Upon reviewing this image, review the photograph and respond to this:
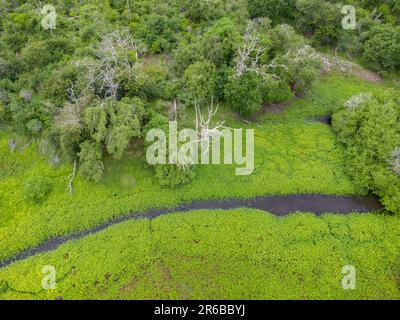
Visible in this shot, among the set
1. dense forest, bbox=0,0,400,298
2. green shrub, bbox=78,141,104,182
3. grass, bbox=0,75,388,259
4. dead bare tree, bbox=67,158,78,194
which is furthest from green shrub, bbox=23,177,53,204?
green shrub, bbox=78,141,104,182

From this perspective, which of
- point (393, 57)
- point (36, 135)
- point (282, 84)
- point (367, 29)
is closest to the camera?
point (36, 135)

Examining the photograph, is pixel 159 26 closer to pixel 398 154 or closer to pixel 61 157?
pixel 61 157

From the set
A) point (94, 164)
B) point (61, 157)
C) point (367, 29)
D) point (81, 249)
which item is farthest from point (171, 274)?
point (367, 29)

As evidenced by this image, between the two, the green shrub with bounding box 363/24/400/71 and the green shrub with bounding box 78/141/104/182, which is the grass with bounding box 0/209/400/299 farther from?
the green shrub with bounding box 363/24/400/71

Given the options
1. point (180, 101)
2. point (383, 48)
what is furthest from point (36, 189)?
point (383, 48)

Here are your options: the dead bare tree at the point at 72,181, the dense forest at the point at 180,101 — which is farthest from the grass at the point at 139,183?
the dead bare tree at the point at 72,181

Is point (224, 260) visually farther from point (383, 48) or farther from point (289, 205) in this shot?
point (383, 48)

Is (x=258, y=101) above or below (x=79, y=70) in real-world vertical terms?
below
